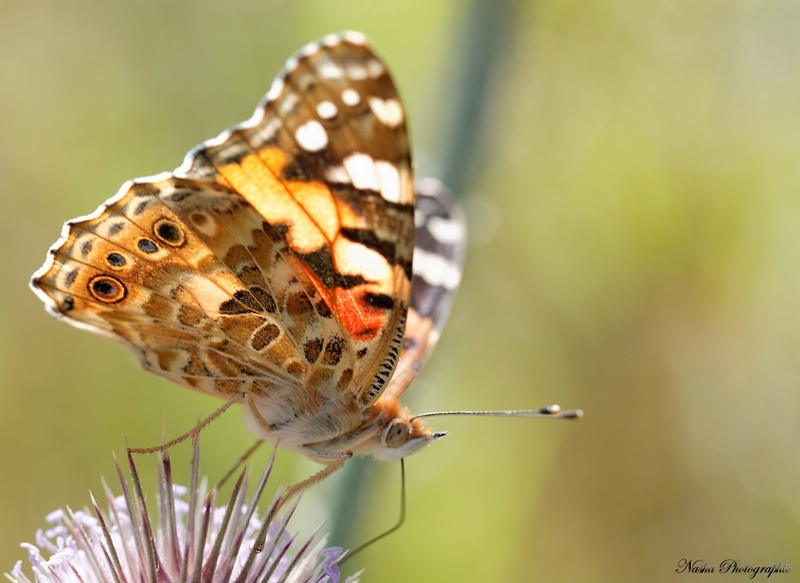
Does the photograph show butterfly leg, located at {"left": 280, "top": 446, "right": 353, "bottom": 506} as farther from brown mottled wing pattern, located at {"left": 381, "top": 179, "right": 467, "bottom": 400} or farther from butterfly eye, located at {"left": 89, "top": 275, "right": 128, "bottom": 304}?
butterfly eye, located at {"left": 89, "top": 275, "right": 128, "bottom": 304}

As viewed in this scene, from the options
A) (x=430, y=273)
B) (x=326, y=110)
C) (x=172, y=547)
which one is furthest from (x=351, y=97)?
(x=172, y=547)

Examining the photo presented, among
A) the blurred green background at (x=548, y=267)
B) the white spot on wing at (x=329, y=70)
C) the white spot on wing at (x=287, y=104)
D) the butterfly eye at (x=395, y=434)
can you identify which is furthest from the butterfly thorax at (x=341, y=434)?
the blurred green background at (x=548, y=267)

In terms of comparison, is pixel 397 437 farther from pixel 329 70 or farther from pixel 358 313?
pixel 329 70

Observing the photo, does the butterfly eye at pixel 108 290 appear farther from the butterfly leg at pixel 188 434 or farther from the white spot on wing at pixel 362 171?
the white spot on wing at pixel 362 171

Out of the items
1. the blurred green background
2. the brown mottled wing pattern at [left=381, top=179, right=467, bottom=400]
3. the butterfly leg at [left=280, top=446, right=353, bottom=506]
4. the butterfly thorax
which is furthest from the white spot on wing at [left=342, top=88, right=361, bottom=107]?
the blurred green background

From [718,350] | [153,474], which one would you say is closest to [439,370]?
[153,474]

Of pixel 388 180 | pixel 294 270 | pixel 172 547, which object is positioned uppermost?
pixel 388 180
